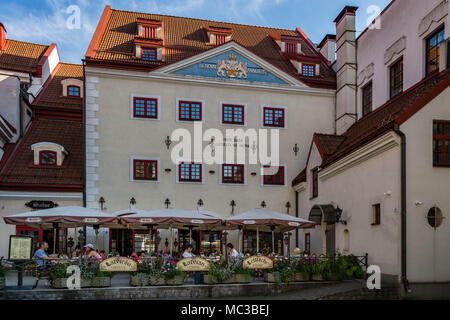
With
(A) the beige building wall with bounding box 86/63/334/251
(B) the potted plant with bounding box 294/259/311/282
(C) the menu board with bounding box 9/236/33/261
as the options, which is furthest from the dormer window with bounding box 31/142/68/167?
(B) the potted plant with bounding box 294/259/311/282

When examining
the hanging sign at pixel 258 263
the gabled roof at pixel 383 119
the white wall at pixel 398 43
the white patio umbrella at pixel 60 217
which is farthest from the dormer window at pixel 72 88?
the hanging sign at pixel 258 263

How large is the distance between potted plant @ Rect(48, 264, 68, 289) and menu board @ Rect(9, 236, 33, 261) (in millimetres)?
928

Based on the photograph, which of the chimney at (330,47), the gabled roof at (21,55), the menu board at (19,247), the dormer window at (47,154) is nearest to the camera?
the menu board at (19,247)

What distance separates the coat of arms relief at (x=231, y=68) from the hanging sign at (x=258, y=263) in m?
12.4

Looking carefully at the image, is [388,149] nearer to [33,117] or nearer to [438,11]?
[438,11]

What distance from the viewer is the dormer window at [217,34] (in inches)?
1105

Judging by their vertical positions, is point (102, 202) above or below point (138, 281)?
above

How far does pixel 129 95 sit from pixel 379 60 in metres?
12.6

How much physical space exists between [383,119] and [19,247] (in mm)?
14650

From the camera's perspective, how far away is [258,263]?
16375mm

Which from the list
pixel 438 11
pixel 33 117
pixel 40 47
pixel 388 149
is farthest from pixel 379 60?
pixel 40 47

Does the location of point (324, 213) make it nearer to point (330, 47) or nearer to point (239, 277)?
point (239, 277)

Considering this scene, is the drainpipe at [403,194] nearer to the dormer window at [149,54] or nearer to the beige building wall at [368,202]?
the beige building wall at [368,202]

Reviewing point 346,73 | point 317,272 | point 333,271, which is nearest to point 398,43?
point 346,73
